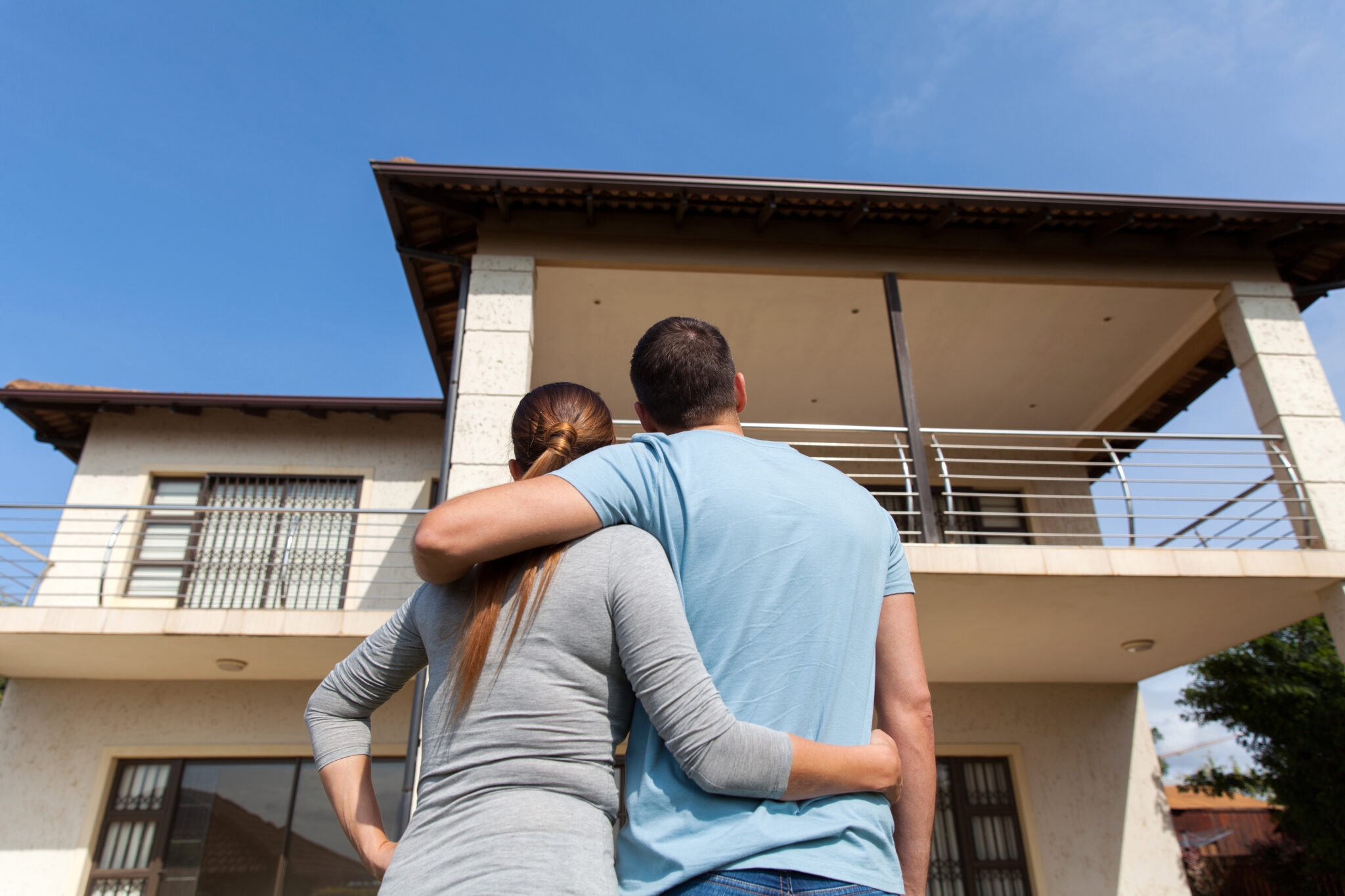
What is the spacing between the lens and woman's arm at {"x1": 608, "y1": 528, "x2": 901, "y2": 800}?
0.96 metres

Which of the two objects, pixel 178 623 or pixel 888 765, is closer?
pixel 888 765

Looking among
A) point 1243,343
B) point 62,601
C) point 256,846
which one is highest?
point 1243,343

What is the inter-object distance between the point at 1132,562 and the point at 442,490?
522 cm

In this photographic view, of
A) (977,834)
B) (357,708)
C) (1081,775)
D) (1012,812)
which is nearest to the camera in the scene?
(357,708)

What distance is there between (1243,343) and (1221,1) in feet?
9.55

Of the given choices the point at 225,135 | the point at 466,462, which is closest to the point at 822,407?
the point at 466,462

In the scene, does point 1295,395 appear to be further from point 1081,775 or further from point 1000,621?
point 1081,775

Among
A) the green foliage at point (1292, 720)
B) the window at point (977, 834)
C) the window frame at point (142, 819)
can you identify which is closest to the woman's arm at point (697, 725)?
the window at point (977, 834)

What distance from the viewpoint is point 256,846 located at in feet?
25.6

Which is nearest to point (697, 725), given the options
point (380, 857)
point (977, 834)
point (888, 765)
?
point (888, 765)

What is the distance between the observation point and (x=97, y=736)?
8055 mm

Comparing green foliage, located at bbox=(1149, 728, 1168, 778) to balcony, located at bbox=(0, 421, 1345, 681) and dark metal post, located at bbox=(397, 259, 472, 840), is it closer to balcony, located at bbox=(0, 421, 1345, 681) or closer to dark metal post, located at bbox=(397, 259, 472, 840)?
balcony, located at bbox=(0, 421, 1345, 681)

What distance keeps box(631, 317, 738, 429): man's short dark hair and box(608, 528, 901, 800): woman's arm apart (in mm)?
387

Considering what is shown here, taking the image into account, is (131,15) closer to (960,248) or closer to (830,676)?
(960,248)
